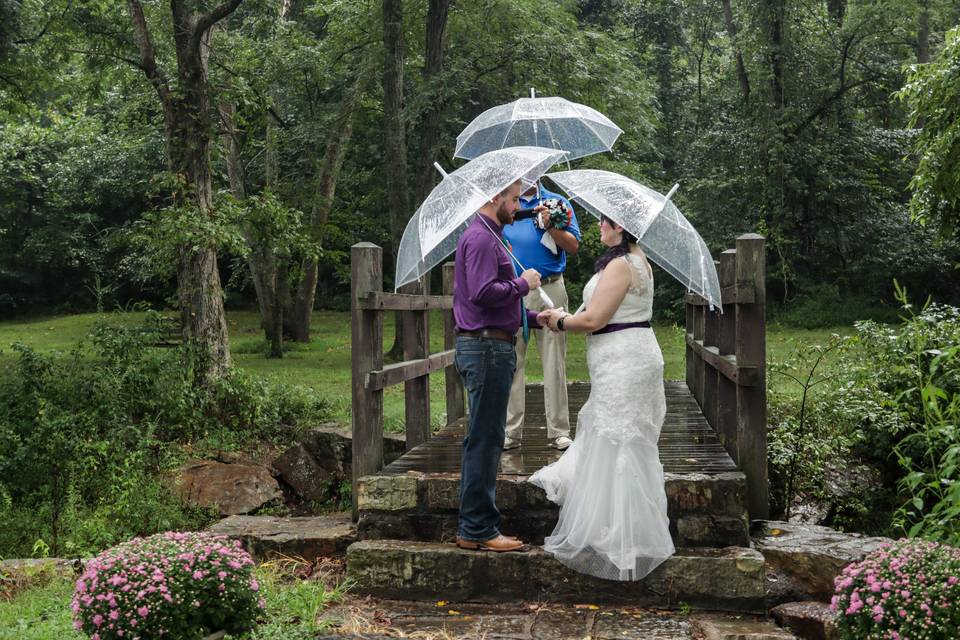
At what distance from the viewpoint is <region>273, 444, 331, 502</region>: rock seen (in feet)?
33.3

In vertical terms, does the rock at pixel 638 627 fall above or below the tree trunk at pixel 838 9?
below

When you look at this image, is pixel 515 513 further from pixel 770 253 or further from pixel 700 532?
pixel 770 253

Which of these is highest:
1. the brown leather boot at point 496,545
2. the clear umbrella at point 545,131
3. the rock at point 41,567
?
the clear umbrella at point 545,131

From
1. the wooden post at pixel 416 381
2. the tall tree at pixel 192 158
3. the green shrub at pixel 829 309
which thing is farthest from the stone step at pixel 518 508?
the green shrub at pixel 829 309

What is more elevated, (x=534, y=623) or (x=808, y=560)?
(x=808, y=560)

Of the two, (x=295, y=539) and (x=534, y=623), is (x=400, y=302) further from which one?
Answer: (x=534, y=623)

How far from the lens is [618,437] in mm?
5250

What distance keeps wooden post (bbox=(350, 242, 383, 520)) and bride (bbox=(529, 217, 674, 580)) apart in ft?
4.62

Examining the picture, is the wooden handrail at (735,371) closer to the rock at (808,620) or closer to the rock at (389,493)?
the rock at (808,620)

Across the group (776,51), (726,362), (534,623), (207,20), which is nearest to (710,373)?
(726,362)

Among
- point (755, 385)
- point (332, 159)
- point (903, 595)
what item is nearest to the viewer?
point (903, 595)

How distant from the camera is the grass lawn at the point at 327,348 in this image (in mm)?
A: 13609

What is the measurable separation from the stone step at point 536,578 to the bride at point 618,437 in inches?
4.7

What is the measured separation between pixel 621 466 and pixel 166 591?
2401 mm
